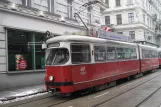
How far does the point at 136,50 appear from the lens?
2023 cm

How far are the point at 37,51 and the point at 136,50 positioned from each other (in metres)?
7.73

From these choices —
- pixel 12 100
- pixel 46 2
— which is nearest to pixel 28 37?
pixel 46 2

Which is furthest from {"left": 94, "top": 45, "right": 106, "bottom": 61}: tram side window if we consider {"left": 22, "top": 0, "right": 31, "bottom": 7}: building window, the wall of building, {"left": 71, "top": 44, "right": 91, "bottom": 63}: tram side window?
{"left": 22, "top": 0, "right": 31, "bottom": 7}: building window

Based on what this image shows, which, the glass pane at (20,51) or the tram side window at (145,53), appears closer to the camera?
A: the glass pane at (20,51)

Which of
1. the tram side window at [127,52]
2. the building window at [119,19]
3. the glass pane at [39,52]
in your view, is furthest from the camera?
the building window at [119,19]

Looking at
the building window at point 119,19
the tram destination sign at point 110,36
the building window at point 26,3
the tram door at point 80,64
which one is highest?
the building window at point 119,19

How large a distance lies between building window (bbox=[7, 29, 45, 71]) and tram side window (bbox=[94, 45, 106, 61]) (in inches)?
222

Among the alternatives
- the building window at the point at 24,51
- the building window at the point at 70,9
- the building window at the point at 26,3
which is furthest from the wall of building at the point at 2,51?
the building window at the point at 70,9

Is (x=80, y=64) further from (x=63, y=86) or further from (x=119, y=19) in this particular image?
(x=119, y=19)

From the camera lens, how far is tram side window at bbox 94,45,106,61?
13.0m

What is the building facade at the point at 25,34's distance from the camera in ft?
49.5

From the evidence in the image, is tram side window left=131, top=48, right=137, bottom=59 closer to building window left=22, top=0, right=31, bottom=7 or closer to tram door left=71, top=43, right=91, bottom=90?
tram door left=71, top=43, right=91, bottom=90

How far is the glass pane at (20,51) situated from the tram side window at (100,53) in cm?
563

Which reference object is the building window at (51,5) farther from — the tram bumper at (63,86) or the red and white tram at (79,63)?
the tram bumper at (63,86)
